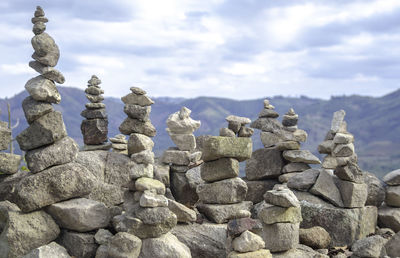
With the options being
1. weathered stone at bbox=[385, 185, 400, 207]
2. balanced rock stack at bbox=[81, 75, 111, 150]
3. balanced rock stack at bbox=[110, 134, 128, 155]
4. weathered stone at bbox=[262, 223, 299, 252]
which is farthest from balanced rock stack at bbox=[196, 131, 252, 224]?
weathered stone at bbox=[385, 185, 400, 207]

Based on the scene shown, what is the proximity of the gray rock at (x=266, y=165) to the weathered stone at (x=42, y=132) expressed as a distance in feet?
27.1

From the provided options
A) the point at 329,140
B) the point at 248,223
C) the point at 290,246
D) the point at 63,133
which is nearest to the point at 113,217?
the point at 63,133

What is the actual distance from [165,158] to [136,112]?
215 cm

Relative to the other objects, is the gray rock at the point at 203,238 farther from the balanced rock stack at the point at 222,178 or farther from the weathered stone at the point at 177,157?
the weathered stone at the point at 177,157

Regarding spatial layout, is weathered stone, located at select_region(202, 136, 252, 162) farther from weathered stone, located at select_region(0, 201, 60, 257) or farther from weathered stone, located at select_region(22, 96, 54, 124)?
weathered stone, located at select_region(0, 201, 60, 257)

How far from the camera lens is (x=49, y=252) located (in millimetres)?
13461

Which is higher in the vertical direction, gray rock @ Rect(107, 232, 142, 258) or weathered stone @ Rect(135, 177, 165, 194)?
weathered stone @ Rect(135, 177, 165, 194)

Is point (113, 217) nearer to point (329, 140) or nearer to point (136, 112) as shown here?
point (136, 112)

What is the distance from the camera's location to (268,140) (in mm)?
20688

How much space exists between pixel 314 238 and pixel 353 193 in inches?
89.4

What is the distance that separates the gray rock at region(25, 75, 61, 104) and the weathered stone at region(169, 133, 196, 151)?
5.44 metres

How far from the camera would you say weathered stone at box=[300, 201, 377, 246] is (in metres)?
17.2

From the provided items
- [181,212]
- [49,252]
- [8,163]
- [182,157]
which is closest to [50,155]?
[8,163]

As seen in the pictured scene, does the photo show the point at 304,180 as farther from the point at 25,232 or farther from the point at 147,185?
the point at 25,232
